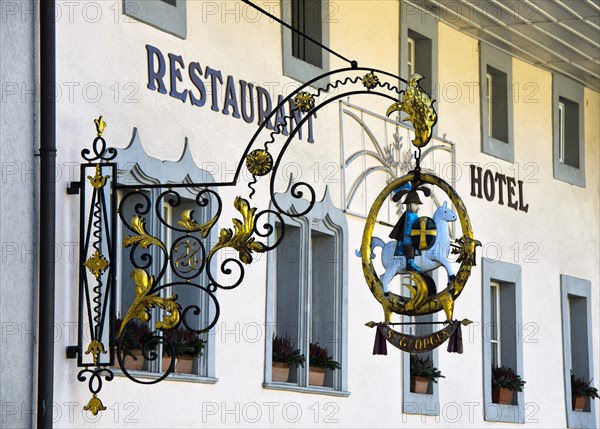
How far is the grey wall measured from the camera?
37.1 feet

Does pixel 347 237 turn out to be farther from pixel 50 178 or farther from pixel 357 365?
pixel 50 178

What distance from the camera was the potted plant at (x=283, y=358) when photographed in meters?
15.0

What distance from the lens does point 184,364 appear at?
534 inches

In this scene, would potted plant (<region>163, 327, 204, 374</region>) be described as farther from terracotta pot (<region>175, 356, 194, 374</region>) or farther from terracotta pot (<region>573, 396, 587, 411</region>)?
terracotta pot (<region>573, 396, 587, 411</region>)

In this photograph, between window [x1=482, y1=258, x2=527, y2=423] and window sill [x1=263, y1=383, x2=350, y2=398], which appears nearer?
window sill [x1=263, y1=383, x2=350, y2=398]

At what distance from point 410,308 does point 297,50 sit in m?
5.84

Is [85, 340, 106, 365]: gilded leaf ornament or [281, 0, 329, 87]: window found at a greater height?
[281, 0, 329, 87]: window

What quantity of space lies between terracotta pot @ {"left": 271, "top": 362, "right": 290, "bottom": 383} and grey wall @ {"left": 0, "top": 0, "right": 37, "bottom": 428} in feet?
12.5

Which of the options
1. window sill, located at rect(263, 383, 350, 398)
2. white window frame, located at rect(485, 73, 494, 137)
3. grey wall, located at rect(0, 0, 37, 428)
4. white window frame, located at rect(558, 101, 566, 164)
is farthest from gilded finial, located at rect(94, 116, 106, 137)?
white window frame, located at rect(558, 101, 566, 164)

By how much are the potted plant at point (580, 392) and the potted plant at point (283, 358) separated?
7.27 m

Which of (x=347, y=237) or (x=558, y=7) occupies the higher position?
(x=558, y=7)

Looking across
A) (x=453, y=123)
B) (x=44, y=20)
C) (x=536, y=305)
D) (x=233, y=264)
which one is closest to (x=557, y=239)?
(x=536, y=305)

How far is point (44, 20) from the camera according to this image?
1186 cm

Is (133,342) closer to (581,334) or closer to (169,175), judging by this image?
(169,175)
